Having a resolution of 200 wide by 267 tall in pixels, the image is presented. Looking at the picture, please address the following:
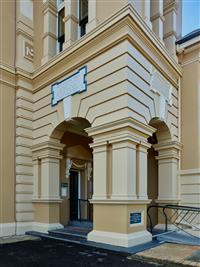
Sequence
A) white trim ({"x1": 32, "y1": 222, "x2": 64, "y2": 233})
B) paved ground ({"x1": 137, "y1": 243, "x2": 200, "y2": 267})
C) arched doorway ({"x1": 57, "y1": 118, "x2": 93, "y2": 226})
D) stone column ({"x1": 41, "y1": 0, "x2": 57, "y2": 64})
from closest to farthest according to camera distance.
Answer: paved ground ({"x1": 137, "y1": 243, "x2": 200, "y2": 267}) → white trim ({"x1": 32, "y1": 222, "x2": 64, "y2": 233}) → stone column ({"x1": 41, "y1": 0, "x2": 57, "y2": 64}) → arched doorway ({"x1": 57, "y1": 118, "x2": 93, "y2": 226})

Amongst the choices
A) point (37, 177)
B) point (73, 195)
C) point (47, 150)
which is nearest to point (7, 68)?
point (47, 150)

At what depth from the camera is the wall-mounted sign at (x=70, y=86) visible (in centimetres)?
943

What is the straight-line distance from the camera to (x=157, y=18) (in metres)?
10.8

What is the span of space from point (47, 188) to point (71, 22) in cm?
596

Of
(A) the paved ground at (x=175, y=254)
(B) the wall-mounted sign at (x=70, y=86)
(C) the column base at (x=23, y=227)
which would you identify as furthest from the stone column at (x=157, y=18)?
(C) the column base at (x=23, y=227)

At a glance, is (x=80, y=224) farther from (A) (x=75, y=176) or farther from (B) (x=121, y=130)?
(B) (x=121, y=130)

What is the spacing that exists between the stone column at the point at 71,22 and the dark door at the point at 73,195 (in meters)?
5.79

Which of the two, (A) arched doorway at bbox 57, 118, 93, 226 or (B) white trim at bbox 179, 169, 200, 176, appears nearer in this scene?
(B) white trim at bbox 179, 169, 200, 176

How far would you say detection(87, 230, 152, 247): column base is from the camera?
24.6 feet

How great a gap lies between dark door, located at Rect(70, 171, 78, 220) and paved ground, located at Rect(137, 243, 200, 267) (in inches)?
233

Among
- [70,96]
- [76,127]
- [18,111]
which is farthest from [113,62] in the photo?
[18,111]

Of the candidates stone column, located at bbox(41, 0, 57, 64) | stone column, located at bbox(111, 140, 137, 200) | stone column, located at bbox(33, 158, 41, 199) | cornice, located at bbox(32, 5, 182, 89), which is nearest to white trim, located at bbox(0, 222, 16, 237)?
stone column, located at bbox(33, 158, 41, 199)

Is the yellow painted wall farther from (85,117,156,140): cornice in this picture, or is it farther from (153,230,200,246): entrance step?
(85,117,156,140): cornice

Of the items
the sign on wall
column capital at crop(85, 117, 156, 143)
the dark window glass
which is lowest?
the sign on wall
